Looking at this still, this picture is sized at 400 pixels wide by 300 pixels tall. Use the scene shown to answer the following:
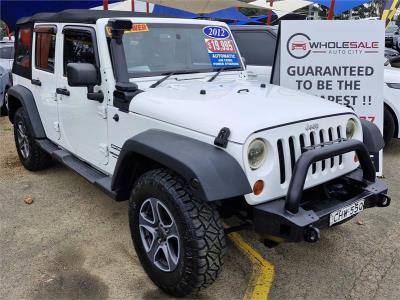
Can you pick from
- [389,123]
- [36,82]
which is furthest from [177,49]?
[389,123]

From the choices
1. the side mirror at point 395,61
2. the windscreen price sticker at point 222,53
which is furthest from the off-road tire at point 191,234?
the side mirror at point 395,61

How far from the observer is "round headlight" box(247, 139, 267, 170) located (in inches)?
102

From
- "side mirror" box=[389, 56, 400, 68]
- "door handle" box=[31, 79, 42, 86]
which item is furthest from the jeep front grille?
"side mirror" box=[389, 56, 400, 68]

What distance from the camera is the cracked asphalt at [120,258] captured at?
300 cm

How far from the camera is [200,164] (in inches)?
96.3

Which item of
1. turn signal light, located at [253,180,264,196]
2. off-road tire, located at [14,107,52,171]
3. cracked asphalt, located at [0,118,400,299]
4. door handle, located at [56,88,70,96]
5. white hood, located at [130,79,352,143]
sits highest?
white hood, located at [130,79,352,143]

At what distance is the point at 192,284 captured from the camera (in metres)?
2.65

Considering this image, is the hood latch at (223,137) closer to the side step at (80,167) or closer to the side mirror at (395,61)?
the side step at (80,167)

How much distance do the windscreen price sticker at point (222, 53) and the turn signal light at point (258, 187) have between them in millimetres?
1746

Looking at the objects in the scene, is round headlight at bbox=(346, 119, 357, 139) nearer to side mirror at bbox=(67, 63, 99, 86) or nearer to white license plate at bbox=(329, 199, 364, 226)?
white license plate at bbox=(329, 199, 364, 226)

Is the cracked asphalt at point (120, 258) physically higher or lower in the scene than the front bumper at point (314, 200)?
lower

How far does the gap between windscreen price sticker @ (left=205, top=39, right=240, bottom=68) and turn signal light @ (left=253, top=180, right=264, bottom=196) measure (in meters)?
1.75

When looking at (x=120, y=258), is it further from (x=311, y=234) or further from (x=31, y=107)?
(x=31, y=107)

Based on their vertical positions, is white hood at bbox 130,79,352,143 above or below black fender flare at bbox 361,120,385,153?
above
